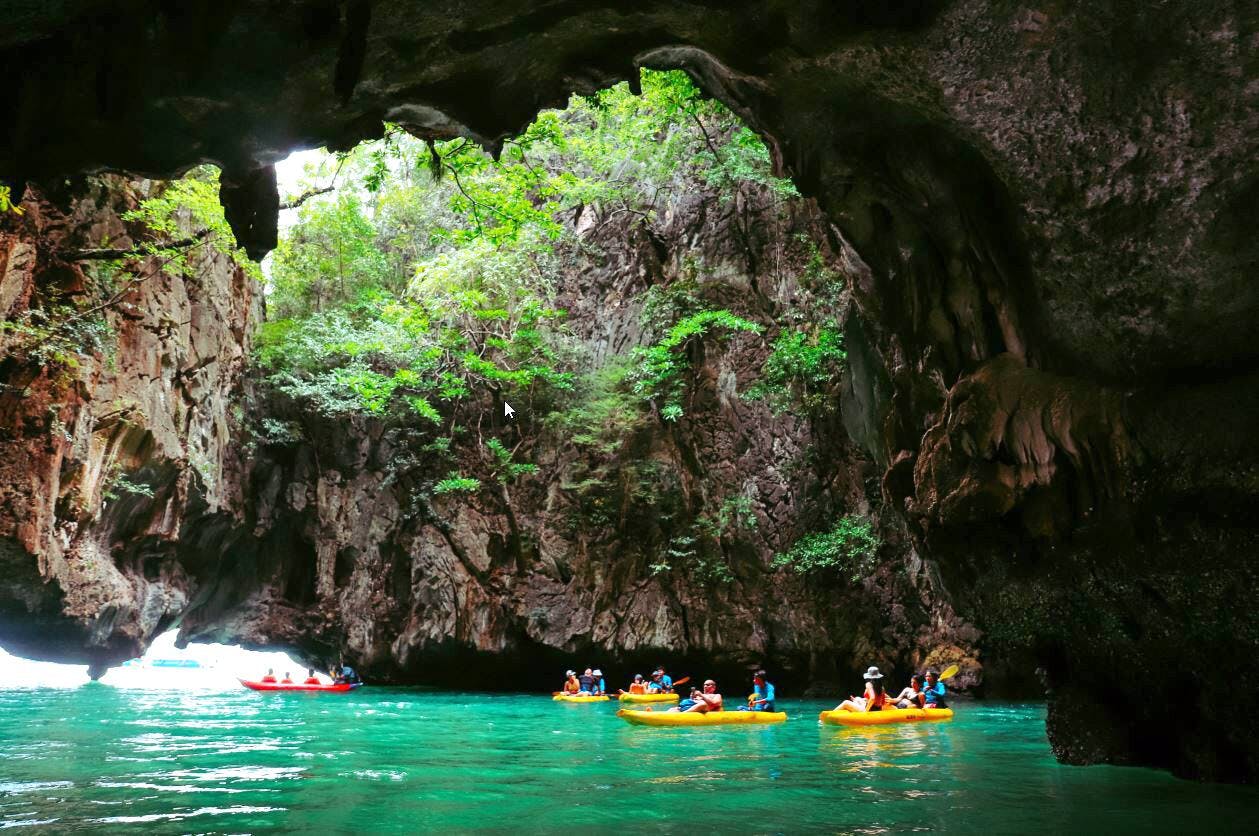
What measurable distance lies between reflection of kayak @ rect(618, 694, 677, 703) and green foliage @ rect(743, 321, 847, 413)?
6653mm

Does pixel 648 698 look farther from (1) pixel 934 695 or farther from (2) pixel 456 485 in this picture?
(2) pixel 456 485

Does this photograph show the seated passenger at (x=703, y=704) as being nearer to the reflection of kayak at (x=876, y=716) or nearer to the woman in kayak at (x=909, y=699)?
the reflection of kayak at (x=876, y=716)

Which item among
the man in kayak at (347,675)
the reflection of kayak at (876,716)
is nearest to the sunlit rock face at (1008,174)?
the reflection of kayak at (876,716)

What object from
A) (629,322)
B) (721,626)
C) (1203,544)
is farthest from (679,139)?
(1203,544)

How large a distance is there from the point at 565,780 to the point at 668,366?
13.0m

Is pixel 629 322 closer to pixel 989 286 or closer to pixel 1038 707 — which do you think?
pixel 1038 707

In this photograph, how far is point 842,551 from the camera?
18094 millimetres

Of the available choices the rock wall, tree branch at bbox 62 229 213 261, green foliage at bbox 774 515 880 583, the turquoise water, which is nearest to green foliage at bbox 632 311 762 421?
the rock wall

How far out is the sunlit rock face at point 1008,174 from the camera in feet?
17.6

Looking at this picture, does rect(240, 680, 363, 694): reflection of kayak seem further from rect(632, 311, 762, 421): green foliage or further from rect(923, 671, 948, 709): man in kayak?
rect(923, 671, 948, 709): man in kayak

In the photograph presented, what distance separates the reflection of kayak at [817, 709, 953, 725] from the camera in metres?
12.8

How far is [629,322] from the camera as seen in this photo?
2172 cm

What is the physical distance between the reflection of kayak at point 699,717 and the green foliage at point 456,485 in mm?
8464

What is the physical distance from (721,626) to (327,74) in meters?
16.1
